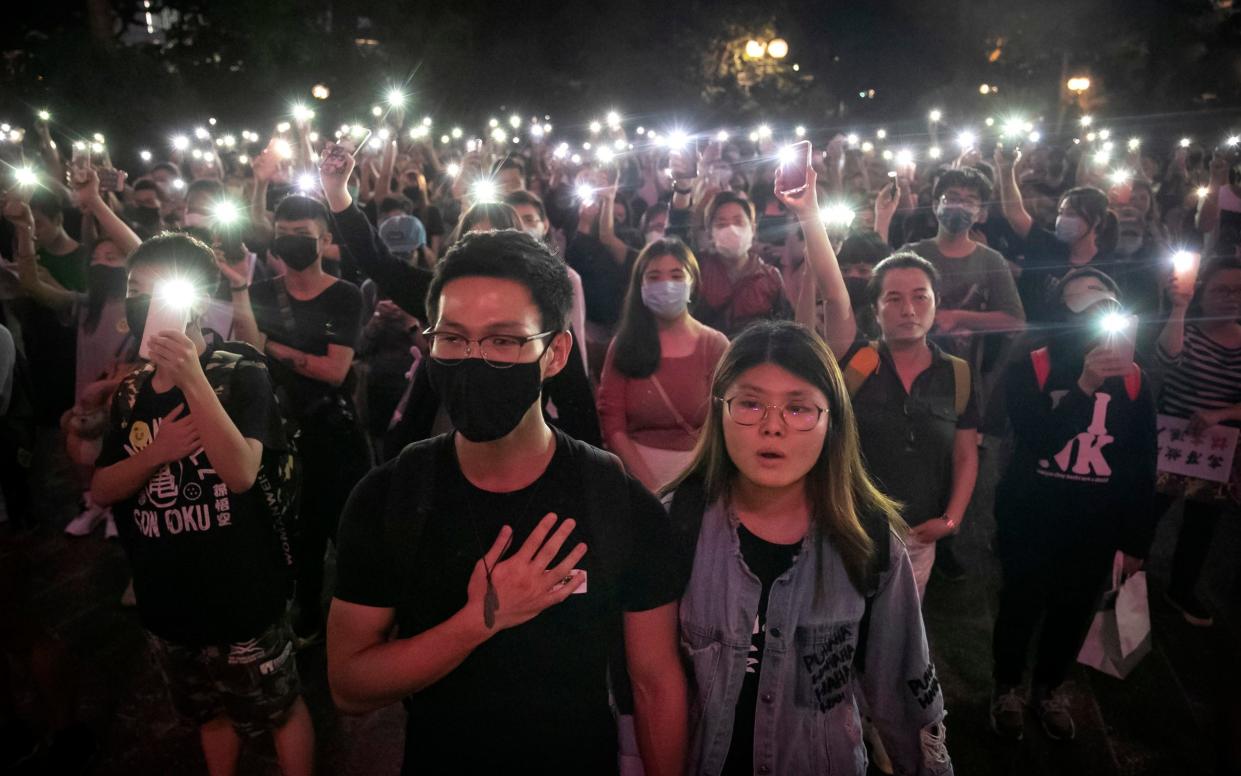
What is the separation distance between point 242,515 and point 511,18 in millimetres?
30465

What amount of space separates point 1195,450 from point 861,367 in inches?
92.1

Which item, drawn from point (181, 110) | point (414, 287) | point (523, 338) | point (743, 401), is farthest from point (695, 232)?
point (181, 110)

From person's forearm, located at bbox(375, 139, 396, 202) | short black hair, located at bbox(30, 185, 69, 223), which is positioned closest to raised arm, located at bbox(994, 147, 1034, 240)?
person's forearm, located at bbox(375, 139, 396, 202)

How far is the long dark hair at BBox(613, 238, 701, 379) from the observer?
12.5ft

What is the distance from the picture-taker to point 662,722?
201cm

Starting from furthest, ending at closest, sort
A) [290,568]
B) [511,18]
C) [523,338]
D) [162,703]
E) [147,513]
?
[511,18]
[162,703]
[290,568]
[147,513]
[523,338]

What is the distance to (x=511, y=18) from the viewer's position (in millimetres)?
29375

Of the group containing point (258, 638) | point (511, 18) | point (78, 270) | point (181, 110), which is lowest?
point (258, 638)

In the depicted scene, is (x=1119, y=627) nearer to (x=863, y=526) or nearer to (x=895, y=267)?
(x=895, y=267)

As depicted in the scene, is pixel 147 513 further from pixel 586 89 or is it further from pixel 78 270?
pixel 586 89

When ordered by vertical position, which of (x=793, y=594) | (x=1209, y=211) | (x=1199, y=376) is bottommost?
(x=793, y=594)

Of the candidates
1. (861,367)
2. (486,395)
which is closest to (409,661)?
(486,395)

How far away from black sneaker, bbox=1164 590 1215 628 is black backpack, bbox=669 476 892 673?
3.30m

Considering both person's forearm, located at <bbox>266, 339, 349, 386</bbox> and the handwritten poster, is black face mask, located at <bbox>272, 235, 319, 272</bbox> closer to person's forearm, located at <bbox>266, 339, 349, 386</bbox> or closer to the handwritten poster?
person's forearm, located at <bbox>266, 339, 349, 386</bbox>
